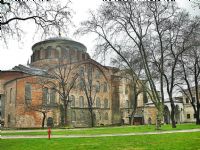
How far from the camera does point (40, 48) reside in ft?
191

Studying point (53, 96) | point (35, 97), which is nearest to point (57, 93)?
point (53, 96)

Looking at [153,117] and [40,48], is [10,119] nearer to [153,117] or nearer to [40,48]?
[40,48]

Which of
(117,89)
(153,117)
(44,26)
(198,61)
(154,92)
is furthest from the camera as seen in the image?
(117,89)

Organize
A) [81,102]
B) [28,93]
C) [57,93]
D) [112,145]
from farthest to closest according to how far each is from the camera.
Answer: [81,102], [57,93], [28,93], [112,145]

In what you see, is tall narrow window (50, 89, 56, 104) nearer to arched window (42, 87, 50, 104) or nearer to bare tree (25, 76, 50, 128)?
arched window (42, 87, 50, 104)

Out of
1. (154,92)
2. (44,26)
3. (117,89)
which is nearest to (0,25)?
(44,26)

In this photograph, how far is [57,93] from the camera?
50.1m

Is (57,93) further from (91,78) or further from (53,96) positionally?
(91,78)

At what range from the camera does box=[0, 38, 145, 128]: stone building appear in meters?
44.9

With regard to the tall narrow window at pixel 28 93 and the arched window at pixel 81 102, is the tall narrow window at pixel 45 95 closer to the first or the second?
the tall narrow window at pixel 28 93

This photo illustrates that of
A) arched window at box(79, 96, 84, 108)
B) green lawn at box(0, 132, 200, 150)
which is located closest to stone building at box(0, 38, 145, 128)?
arched window at box(79, 96, 84, 108)

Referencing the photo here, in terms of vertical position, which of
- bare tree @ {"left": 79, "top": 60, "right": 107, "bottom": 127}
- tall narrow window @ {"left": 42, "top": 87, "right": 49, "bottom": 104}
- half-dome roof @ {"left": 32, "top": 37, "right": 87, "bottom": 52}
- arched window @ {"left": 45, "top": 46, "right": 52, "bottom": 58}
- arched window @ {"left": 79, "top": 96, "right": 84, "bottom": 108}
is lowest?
arched window @ {"left": 79, "top": 96, "right": 84, "bottom": 108}

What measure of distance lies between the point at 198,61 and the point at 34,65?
121 ft

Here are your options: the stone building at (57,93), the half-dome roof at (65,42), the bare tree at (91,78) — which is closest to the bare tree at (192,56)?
the stone building at (57,93)
